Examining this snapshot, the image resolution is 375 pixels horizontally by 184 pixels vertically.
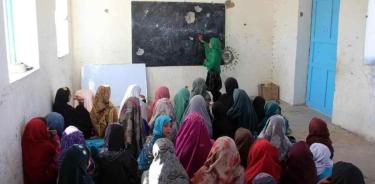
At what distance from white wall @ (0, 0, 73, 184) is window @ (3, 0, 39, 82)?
0.11 metres

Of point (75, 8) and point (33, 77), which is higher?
point (75, 8)

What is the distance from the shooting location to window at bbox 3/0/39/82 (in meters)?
3.78

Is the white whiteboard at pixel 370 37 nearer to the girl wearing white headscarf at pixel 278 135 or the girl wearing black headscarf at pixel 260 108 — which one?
the girl wearing black headscarf at pixel 260 108

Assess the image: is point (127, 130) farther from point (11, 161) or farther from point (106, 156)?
point (11, 161)

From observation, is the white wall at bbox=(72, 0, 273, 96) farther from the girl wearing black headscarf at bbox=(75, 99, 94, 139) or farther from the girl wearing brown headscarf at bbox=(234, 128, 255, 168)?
the girl wearing brown headscarf at bbox=(234, 128, 255, 168)

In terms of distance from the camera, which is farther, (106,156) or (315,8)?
(315,8)

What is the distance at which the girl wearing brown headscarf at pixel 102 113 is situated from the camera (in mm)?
4387

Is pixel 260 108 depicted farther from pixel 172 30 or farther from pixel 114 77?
pixel 114 77

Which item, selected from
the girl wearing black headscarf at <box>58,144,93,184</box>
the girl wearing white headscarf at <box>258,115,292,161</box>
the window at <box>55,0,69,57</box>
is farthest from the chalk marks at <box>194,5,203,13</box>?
the girl wearing black headscarf at <box>58,144,93,184</box>

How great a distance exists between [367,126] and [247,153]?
2.76 meters

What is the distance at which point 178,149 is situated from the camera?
312 cm

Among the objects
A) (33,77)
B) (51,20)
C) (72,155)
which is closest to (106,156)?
(72,155)

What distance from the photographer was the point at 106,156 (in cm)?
285

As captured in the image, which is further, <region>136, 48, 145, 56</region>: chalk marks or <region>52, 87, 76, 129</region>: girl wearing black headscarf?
<region>136, 48, 145, 56</region>: chalk marks
